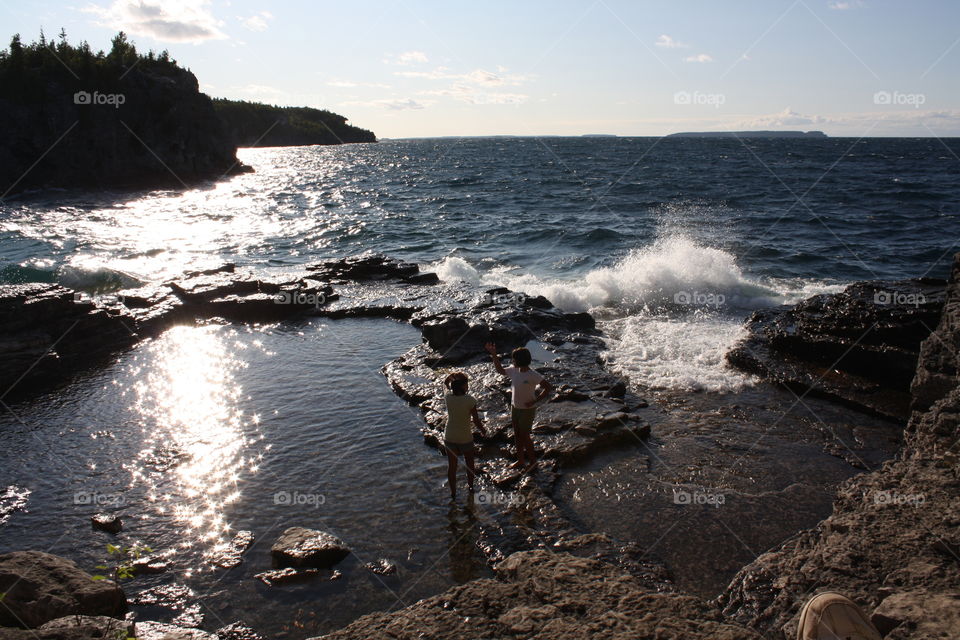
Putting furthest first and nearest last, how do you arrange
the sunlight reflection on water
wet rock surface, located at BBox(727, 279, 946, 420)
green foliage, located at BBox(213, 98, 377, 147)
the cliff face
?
green foliage, located at BBox(213, 98, 377, 147) < the cliff face < wet rock surface, located at BBox(727, 279, 946, 420) < the sunlight reflection on water

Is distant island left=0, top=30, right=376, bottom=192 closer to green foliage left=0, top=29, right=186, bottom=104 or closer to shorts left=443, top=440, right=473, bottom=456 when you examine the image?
green foliage left=0, top=29, right=186, bottom=104

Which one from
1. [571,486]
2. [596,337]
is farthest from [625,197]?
[571,486]

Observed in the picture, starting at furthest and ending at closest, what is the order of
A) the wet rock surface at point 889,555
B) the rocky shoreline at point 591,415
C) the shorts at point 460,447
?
the shorts at point 460,447 < the rocky shoreline at point 591,415 < the wet rock surface at point 889,555

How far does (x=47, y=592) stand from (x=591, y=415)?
7.60m

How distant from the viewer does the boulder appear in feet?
19.1

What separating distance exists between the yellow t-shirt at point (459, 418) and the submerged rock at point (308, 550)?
2.09m

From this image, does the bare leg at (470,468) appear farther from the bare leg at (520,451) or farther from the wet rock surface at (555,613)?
the wet rock surface at (555,613)

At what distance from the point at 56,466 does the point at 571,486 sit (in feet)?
26.5

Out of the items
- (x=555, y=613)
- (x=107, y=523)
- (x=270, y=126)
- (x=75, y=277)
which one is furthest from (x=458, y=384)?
(x=270, y=126)

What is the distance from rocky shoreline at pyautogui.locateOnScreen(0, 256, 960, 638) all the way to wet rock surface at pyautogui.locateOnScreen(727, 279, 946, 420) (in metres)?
0.04

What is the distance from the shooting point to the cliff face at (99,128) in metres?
51.1

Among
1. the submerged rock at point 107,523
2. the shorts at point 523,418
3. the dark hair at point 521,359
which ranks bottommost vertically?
the submerged rock at point 107,523

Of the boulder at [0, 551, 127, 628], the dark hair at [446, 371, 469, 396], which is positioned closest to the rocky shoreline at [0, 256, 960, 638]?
the boulder at [0, 551, 127, 628]

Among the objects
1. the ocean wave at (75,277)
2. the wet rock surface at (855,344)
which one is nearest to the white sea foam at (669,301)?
the wet rock surface at (855,344)
